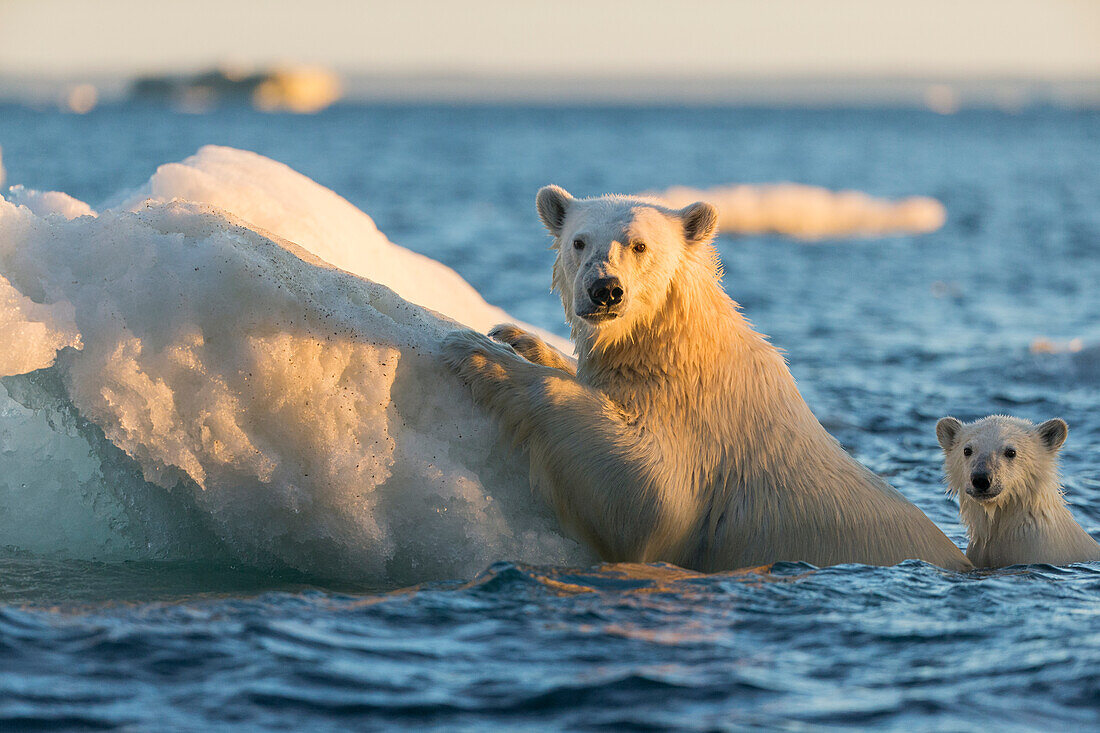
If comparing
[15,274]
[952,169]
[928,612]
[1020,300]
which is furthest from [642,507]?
[952,169]

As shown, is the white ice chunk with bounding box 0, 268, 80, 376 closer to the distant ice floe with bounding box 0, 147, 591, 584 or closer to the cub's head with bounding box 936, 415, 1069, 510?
the distant ice floe with bounding box 0, 147, 591, 584

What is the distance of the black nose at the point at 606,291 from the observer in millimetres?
5379

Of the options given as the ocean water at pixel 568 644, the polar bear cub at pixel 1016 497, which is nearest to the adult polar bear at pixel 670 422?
the ocean water at pixel 568 644

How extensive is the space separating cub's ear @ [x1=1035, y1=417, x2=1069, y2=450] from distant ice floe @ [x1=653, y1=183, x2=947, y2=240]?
20605 millimetres

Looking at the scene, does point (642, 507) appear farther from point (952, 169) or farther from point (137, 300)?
point (952, 169)

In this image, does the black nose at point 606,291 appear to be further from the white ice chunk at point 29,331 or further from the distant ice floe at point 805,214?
the distant ice floe at point 805,214

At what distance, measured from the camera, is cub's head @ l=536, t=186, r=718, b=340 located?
549 cm

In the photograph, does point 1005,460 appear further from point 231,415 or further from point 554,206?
point 231,415

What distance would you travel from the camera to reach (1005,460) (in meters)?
6.48

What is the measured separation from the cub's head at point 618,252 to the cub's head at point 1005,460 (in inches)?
72.5

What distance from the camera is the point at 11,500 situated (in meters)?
5.78

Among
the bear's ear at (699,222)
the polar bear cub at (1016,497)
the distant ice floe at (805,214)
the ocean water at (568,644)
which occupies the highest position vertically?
the distant ice floe at (805,214)

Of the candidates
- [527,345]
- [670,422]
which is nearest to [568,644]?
[670,422]

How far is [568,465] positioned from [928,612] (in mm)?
1738
